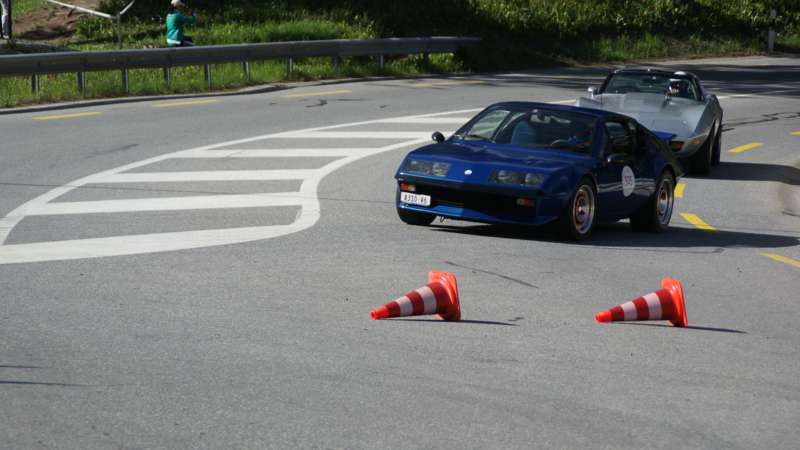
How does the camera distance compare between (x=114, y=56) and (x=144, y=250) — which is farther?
(x=114, y=56)

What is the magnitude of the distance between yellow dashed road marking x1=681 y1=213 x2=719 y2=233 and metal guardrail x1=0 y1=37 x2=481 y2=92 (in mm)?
11767

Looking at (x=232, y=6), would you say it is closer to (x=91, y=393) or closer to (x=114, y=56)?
(x=114, y=56)

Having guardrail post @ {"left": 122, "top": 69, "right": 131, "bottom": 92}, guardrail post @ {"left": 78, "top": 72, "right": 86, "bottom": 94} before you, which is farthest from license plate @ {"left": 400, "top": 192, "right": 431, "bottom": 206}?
guardrail post @ {"left": 122, "top": 69, "right": 131, "bottom": 92}

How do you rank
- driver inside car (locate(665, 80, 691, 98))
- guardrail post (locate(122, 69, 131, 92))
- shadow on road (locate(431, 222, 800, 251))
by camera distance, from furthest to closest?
guardrail post (locate(122, 69, 131, 92)) → driver inside car (locate(665, 80, 691, 98)) → shadow on road (locate(431, 222, 800, 251))

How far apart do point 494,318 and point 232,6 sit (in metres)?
24.6

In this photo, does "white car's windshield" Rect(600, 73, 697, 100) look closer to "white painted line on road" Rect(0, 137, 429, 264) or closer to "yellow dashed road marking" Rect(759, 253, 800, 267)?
"yellow dashed road marking" Rect(759, 253, 800, 267)

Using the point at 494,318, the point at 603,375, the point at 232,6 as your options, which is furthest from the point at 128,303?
the point at 232,6

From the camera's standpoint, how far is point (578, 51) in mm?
31109

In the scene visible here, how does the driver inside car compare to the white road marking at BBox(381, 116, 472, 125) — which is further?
the white road marking at BBox(381, 116, 472, 125)

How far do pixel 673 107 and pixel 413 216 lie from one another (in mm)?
Result: 6126

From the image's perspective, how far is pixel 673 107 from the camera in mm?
13680

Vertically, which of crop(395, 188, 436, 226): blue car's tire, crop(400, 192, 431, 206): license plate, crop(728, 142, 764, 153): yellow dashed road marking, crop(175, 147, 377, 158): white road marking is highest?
crop(400, 192, 431, 206): license plate

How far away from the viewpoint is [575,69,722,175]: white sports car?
13.2m

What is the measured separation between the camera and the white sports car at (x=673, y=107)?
13219mm
